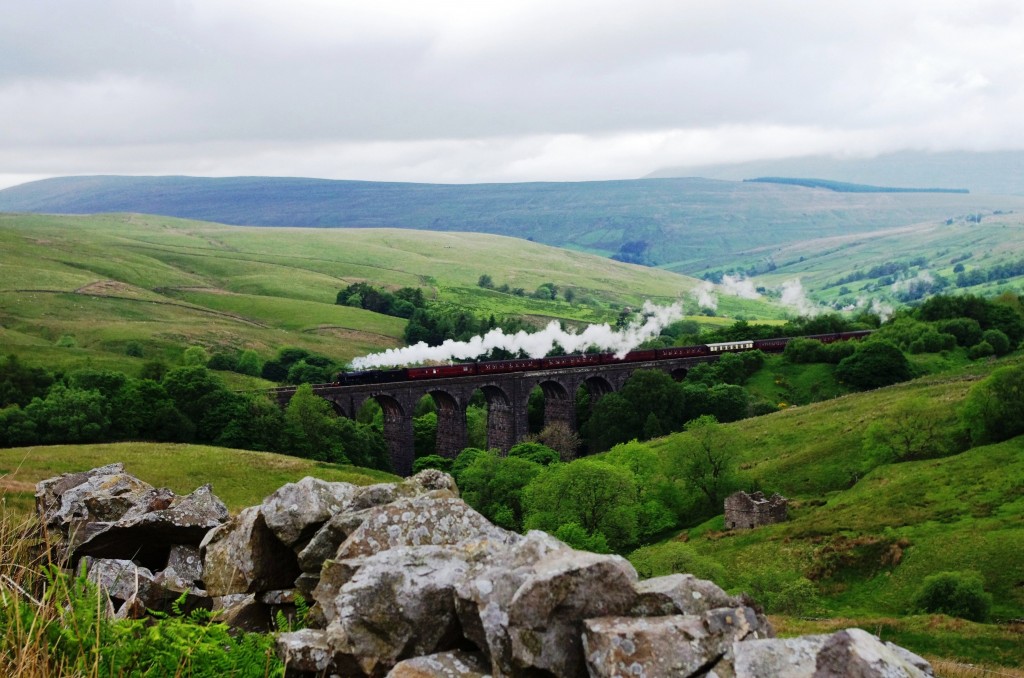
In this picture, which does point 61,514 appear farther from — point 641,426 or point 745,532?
point 641,426

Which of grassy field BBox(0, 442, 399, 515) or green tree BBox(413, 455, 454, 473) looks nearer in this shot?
grassy field BBox(0, 442, 399, 515)

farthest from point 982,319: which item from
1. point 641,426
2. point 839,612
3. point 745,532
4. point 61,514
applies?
point 61,514

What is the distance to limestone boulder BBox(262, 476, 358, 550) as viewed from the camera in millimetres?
15266

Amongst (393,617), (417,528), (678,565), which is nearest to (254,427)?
(678,565)

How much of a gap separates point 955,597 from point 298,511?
33554 mm

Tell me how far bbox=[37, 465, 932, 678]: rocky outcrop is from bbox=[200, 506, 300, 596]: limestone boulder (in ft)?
0.09

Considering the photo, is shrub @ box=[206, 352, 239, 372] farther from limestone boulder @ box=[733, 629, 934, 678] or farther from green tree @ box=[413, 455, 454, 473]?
limestone boulder @ box=[733, 629, 934, 678]

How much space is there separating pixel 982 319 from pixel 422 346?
276 ft

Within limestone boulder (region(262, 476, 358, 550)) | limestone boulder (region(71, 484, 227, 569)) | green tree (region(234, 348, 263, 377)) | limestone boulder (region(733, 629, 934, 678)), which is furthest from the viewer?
green tree (region(234, 348, 263, 377))

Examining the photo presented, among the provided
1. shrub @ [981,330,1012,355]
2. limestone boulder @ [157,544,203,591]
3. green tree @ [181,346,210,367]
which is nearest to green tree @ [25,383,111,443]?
green tree @ [181,346,210,367]

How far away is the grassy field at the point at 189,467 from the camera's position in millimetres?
52131

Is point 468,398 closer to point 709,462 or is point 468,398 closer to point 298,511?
point 709,462

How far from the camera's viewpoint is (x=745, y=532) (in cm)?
5844

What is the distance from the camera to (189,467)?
5716 centimetres
